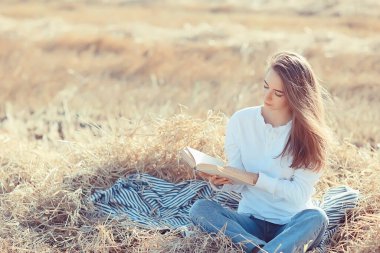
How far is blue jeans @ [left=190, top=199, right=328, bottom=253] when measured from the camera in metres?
4.14

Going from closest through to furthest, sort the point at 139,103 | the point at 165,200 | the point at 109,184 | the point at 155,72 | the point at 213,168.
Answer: the point at 213,168 → the point at 165,200 → the point at 109,184 → the point at 139,103 → the point at 155,72

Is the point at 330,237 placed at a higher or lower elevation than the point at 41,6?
higher

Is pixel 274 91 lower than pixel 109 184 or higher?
higher

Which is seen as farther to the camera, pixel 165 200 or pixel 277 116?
pixel 165 200

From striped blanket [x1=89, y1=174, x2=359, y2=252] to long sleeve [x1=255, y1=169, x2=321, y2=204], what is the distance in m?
0.36

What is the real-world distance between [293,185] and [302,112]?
362mm

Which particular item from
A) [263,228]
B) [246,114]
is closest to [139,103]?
[246,114]

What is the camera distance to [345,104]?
8562 millimetres

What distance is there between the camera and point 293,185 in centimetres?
431

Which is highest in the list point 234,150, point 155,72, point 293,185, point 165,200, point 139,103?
point 234,150

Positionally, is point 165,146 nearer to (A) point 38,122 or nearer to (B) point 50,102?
(A) point 38,122

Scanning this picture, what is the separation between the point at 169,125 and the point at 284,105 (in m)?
1.32

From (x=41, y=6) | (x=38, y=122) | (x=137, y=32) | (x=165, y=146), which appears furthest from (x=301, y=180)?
(x=41, y=6)

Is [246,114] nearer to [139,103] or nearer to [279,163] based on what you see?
[279,163]
